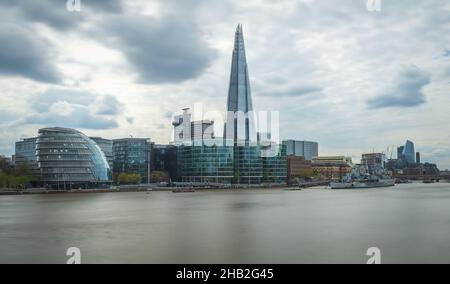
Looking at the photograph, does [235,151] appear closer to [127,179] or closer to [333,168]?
[127,179]

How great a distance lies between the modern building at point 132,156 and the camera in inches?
2372

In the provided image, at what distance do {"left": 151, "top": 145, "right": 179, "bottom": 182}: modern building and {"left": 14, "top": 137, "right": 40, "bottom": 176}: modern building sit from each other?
21.2 m

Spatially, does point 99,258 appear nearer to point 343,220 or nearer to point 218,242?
point 218,242

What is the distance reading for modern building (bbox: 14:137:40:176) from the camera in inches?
1654

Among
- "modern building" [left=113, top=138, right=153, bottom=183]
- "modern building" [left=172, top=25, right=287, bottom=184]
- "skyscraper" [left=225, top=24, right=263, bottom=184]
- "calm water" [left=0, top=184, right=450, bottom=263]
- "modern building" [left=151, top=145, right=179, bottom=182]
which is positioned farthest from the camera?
"modern building" [left=151, top=145, right=179, bottom=182]

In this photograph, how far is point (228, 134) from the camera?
2295 inches

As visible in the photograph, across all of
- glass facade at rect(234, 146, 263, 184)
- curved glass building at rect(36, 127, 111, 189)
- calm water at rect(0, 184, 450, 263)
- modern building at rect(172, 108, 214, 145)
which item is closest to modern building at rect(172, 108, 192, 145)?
modern building at rect(172, 108, 214, 145)

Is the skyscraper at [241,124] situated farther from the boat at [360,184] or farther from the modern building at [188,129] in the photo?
the boat at [360,184]

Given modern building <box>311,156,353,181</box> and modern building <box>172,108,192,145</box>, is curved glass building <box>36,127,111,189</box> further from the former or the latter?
modern building <box>311,156,353,181</box>

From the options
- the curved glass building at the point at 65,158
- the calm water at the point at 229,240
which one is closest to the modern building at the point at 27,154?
the curved glass building at the point at 65,158

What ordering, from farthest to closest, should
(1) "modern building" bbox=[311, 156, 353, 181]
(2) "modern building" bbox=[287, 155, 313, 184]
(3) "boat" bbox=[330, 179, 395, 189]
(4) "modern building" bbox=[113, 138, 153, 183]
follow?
(1) "modern building" bbox=[311, 156, 353, 181], (2) "modern building" bbox=[287, 155, 313, 184], (4) "modern building" bbox=[113, 138, 153, 183], (3) "boat" bbox=[330, 179, 395, 189]

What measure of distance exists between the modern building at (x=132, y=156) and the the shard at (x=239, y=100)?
12045mm

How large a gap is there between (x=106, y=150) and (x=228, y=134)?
52.0 ft
